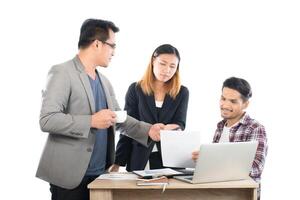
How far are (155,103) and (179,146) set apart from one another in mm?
699

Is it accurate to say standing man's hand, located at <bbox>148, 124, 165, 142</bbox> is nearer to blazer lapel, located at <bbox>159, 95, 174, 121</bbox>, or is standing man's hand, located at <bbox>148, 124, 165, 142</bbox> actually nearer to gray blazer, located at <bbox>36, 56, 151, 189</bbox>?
blazer lapel, located at <bbox>159, 95, 174, 121</bbox>

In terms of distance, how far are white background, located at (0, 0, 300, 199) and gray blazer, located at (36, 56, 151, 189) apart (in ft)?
5.17

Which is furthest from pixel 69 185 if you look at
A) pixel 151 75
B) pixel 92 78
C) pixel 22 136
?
pixel 22 136

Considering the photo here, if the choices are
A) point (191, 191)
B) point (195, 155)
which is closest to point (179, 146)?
point (195, 155)

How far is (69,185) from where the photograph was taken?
244 centimetres

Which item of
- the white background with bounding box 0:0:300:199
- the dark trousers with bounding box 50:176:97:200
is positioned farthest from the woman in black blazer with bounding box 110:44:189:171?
the white background with bounding box 0:0:300:199

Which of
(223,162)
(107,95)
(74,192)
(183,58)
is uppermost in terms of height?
(183,58)

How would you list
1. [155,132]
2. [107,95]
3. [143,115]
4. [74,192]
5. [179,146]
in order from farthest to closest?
[143,115], [155,132], [107,95], [179,146], [74,192]

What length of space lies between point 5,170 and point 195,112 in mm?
1733

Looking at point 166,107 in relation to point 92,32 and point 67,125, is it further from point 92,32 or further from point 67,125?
point 67,125

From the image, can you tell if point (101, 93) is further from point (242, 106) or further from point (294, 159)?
point (294, 159)

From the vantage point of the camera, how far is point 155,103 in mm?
3209

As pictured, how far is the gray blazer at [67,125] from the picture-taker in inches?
93.4

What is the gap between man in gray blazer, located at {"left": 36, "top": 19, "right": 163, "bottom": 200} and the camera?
239 cm
